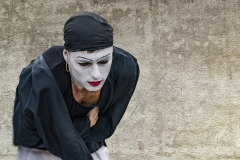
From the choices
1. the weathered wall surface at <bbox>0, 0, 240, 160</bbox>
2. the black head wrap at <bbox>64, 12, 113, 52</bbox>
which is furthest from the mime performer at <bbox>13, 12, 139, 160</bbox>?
the weathered wall surface at <bbox>0, 0, 240, 160</bbox>

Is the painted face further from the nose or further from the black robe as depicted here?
the black robe

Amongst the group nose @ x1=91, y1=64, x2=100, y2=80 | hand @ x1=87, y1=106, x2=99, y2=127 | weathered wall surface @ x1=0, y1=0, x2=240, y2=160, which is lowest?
weathered wall surface @ x1=0, y1=0, x2=240, y2=160

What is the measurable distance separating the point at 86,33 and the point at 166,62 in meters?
2.07

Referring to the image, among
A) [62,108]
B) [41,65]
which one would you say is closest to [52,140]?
[62,108]

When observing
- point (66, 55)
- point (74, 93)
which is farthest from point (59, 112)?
point (66, 55)

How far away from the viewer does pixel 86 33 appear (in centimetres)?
211

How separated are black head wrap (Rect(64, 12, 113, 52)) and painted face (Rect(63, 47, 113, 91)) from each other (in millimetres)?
34

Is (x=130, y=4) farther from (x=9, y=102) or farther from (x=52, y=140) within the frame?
(x=52, y=140)

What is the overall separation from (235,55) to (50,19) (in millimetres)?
1540

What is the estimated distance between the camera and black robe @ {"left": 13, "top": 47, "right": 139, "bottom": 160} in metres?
2.27

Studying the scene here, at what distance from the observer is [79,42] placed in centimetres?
213

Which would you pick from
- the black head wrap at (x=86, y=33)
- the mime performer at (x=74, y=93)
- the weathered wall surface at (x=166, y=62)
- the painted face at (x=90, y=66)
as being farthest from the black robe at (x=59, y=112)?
the weathered wall surface at (x=166, y=62)

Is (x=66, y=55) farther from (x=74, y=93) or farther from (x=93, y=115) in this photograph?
(x=93, y=115)

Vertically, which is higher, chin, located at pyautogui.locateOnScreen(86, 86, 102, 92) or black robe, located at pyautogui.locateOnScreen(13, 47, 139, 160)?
chin, located at pyautogui.locateOnScreen(86, 86, 102, 92)
